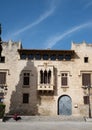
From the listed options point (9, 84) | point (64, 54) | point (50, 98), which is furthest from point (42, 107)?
point (64, 54)

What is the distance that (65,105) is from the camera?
4166 cm

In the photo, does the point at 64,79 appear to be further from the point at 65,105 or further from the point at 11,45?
the point at 11,45

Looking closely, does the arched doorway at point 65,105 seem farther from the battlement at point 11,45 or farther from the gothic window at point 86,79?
the battlement at point 11,45

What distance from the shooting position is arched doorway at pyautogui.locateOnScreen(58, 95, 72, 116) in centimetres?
4156

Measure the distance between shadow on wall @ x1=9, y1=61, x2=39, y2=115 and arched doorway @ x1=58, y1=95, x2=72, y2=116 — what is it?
11.4 feet

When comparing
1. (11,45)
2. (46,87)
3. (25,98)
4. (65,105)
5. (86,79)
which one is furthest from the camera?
(11,45)

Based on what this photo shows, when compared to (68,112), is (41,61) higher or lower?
higher

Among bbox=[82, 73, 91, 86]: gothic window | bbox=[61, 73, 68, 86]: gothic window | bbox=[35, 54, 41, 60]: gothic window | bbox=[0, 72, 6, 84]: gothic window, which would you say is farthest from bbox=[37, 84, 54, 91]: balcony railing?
bbox=[0, 72, 6, 84]: gothic window

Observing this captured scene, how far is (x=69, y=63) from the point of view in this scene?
42594mm

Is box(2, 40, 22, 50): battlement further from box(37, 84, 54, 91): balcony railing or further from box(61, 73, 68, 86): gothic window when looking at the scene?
box(61, 73, 68, 86): gothic window

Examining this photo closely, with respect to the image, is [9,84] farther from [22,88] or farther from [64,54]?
[64,54]

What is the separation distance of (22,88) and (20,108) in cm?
290

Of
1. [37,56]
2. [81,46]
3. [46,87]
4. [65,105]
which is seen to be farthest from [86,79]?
[37,56]

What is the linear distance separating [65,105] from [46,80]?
15.1 ft
